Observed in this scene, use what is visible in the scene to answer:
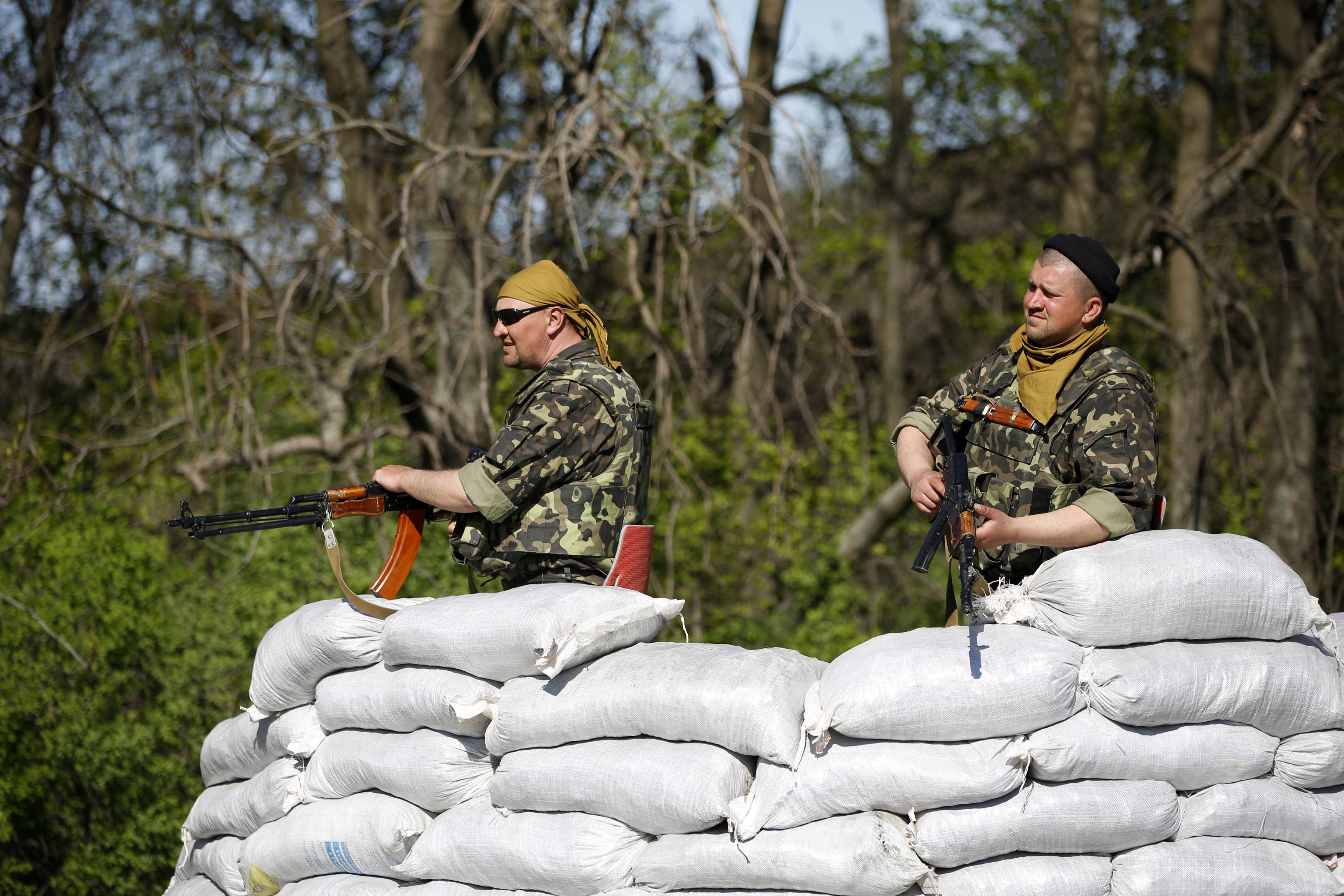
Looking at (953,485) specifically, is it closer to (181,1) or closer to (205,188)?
(205,188)

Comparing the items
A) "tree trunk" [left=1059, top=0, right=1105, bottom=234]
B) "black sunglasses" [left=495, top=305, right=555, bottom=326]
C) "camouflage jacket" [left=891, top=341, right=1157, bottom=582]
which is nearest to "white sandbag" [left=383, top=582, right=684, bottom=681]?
"black sunglasses" [left=495, top=305, right=555, bottom=326]

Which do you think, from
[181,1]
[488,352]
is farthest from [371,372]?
[181,1]

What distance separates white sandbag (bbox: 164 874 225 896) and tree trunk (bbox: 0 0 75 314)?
498 centimetres

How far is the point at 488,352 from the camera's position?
22.9 feet

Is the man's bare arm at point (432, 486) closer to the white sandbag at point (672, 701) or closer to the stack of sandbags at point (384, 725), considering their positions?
the stack of sandbags at point (384, 725)

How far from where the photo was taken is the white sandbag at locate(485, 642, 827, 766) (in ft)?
8.87

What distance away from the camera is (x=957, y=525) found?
254 centimetres

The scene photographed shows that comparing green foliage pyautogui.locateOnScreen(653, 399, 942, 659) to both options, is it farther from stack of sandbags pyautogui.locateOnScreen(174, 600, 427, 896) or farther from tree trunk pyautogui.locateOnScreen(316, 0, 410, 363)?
stack of sandbags pyautogui.locateOnScreen(174, 600, 427, 896)

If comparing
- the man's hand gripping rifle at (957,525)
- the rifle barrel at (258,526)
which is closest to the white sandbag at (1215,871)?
the man's hand gripping rifle at (957,525)

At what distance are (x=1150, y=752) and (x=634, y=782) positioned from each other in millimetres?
Answer: 1171

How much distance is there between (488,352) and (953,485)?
4749 millimetres

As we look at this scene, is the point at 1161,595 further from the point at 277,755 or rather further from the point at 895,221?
the point at 895,221

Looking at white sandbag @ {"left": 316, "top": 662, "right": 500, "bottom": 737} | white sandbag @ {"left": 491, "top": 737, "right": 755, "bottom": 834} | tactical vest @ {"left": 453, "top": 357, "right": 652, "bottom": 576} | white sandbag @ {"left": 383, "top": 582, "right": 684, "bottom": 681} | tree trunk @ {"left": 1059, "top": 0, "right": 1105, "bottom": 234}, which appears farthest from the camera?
tree trunk @ {"left": 1059, "top": 0, "right": 1105, "bottom": 234}

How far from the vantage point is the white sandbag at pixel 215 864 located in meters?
3.71
